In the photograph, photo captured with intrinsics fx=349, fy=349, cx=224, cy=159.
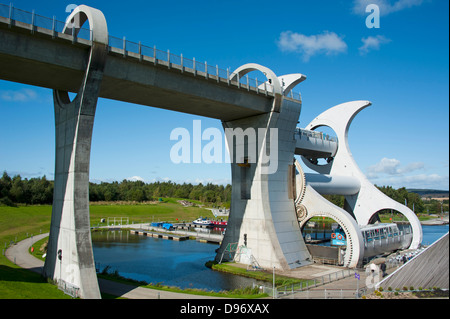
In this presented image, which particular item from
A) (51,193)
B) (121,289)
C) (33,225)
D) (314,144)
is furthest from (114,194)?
(121,289)

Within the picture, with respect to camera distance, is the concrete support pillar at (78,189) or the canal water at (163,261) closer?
the concrete support pillar at (78,189)

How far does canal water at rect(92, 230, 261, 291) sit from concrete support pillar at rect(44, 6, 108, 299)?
25.9 ft

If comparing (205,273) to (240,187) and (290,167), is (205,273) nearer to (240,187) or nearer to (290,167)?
(240,187)

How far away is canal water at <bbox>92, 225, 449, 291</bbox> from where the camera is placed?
2725cm

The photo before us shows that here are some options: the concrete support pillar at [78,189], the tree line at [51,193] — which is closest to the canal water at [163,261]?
the concrete support pillar at [78,189]

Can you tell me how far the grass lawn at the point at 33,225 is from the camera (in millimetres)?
19247

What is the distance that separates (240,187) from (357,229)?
1109 cm

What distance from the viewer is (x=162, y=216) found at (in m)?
90.4

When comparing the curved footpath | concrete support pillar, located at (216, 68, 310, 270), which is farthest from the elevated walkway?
the curved footpath

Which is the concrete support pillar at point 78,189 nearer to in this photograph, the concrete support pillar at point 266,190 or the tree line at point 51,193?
the concrete support pillar at point 266,190

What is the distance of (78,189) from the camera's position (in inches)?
795

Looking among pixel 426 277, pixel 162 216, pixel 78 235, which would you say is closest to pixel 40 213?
pixel 162 216

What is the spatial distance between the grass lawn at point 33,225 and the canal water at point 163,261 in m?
8.16
